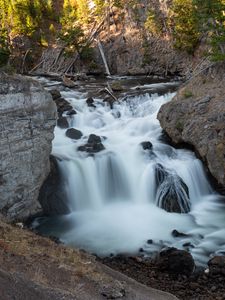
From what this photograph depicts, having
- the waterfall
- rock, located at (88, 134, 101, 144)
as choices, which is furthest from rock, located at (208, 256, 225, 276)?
the waterfall

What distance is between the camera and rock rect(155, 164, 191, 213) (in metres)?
16.4

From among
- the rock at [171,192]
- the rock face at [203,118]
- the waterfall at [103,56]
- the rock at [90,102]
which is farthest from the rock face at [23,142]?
the waterfall at [103,56]

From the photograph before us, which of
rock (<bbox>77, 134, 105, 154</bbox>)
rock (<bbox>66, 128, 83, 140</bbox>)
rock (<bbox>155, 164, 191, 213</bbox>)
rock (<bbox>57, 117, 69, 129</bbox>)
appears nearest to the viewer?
rock (<bbox>155, 164, 191, 213</bbox>)

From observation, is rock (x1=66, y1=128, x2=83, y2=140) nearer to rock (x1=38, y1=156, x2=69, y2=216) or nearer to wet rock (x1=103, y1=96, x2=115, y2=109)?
rock (x1=38, y1=156, x2=69, y2=216)

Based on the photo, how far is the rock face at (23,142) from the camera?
46.5ft

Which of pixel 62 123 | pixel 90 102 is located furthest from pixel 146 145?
pixel 90 102

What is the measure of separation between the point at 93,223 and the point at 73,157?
3.59 meters

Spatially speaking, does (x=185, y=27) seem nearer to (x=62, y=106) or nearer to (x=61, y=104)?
(x=61, y=104)

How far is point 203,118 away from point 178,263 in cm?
841

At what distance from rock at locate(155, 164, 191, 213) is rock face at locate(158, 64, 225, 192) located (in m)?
1.57

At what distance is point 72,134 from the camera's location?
802 inches

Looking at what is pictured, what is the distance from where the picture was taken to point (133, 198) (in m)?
17.2

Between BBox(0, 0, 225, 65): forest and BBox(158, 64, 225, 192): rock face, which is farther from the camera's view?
BBox(0, 0, 225, 65): forest

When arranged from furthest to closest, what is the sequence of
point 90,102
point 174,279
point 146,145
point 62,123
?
point 90,102 → point 62,123 → point 146,145 → point 174,279
